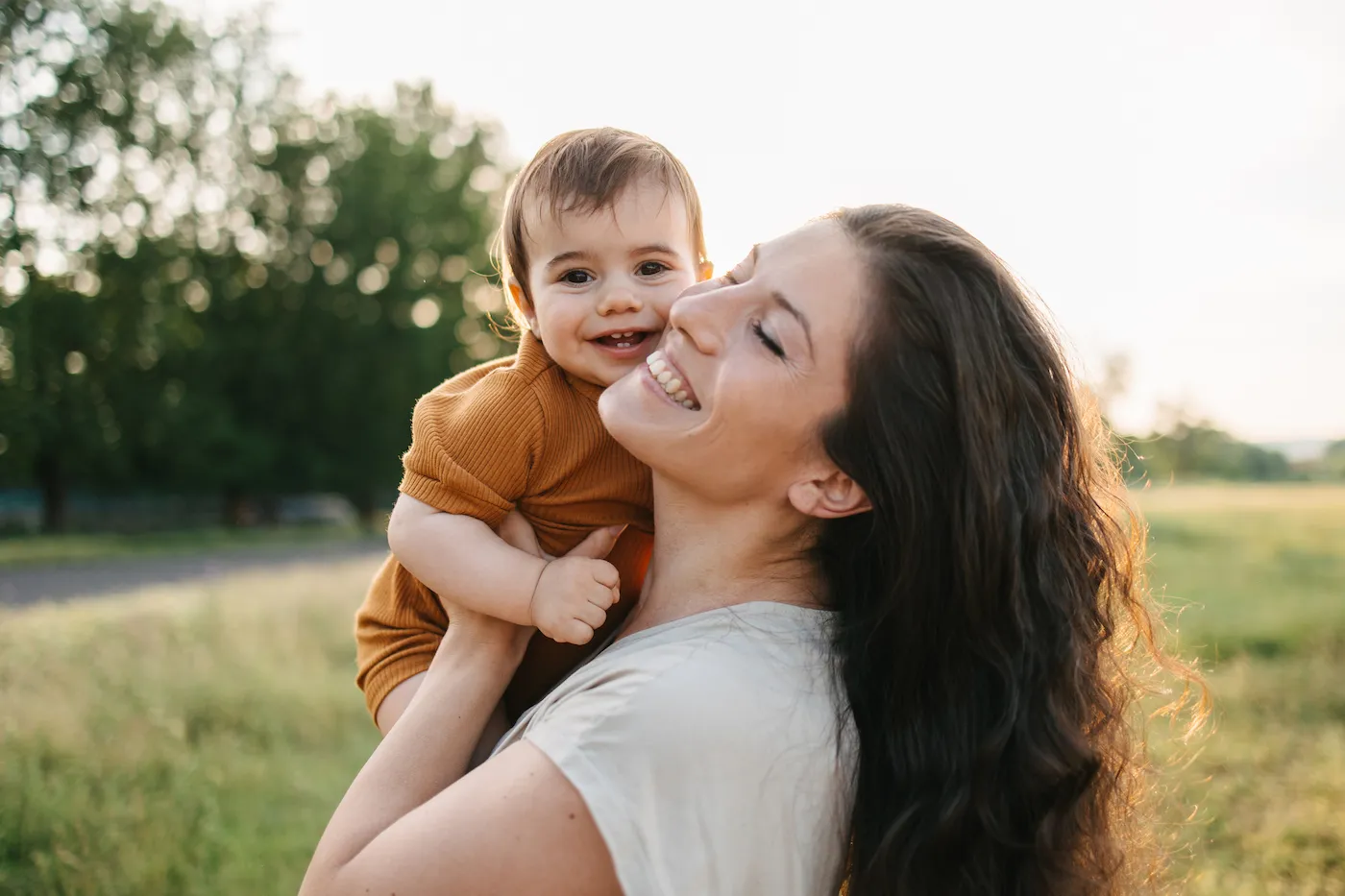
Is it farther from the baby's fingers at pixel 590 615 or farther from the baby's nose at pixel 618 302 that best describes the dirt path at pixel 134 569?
the baby's fingers at pixel 590 615

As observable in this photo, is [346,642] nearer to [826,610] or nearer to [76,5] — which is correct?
[76,5]

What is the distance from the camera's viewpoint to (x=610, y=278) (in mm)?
2371

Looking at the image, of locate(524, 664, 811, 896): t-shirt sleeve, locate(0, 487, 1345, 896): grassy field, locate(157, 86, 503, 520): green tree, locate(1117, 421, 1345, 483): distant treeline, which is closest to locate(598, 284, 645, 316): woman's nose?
locate(524, 664, 811, 896): t-shirt sleeve

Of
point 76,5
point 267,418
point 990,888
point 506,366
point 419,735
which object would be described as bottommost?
point 267,418

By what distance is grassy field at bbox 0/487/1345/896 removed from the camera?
4383mm

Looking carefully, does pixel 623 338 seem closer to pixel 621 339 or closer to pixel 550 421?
pixel 621 339

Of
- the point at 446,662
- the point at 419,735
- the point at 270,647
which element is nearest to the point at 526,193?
the point at 446,662

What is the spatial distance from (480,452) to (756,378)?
631 millimetres

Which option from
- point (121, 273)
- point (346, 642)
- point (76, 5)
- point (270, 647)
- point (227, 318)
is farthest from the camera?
point (227, 318)

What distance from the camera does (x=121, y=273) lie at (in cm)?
2031

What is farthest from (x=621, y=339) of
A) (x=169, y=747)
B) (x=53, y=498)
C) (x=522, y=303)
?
(x=53, y=498)

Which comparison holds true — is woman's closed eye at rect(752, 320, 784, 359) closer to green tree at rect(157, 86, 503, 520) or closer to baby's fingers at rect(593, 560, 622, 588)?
baby's fingers at rect(593, 560, 622, 588)

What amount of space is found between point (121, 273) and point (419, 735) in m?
21.2

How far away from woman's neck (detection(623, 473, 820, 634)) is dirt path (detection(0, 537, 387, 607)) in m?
12.0
